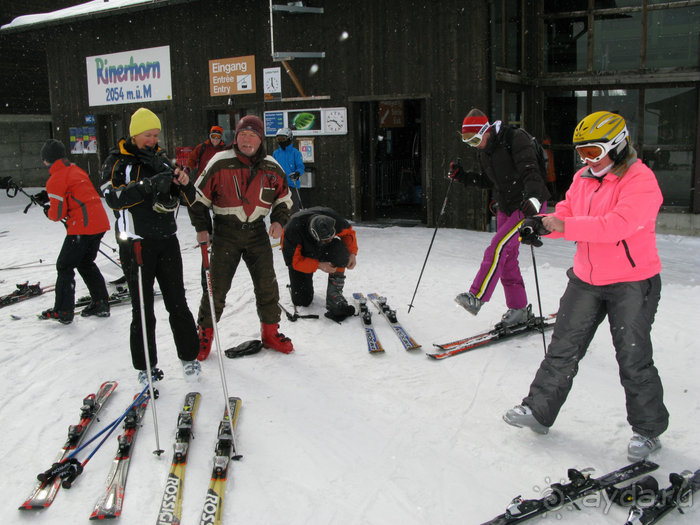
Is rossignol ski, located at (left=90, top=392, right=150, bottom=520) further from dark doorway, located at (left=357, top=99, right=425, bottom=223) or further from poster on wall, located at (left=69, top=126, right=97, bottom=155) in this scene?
poster on wall, located at (left=69, top=126, right=97, bottom=155)

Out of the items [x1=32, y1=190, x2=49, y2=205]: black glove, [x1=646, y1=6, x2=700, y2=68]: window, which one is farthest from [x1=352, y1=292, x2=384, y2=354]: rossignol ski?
[x1=646, y1=6, x2=700, y2=68]: window

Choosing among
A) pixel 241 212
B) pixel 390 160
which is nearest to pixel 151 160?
pixel 241 212

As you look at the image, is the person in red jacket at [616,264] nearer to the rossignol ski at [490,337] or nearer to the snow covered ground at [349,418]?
the snow covered ground at [349,418]

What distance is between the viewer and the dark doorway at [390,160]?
1185 cm

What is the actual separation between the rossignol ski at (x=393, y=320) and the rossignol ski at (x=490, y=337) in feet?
0.72

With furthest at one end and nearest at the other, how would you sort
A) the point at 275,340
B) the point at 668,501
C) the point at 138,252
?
the point at 275,340, the point at 138,252, the point at 668,501

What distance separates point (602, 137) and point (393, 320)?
9.36ft

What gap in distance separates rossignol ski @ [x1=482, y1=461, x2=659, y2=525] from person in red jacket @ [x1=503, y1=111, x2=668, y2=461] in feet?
0.74

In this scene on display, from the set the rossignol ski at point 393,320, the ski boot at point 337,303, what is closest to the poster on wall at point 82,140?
the rossignol ski at point 393,320

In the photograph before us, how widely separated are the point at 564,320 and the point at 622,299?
33cm

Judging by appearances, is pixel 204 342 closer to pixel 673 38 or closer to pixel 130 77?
pixel 673 38

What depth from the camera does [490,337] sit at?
195 inches

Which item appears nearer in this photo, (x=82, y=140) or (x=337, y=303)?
(x=337, y=303)

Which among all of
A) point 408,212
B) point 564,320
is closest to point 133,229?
point 564,320
